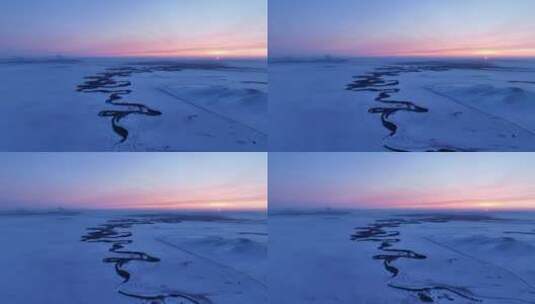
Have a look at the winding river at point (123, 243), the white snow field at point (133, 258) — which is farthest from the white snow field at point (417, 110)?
the winding river at point (123, 243)

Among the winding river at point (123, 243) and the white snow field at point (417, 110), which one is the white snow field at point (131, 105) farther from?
the winding river at point (123, 243)

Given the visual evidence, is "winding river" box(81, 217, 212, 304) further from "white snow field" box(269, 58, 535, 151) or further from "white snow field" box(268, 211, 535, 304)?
"white snow field" box(269, 58, 535, 151)

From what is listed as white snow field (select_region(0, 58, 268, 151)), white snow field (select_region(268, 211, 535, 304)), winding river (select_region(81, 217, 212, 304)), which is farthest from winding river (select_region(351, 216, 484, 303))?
winding river (select_region(81, 217, 212, 304))

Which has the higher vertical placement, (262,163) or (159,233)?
(262,163)

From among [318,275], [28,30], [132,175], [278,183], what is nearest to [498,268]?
[318,275]

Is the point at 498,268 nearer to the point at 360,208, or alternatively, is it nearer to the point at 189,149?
the point at 360,208
